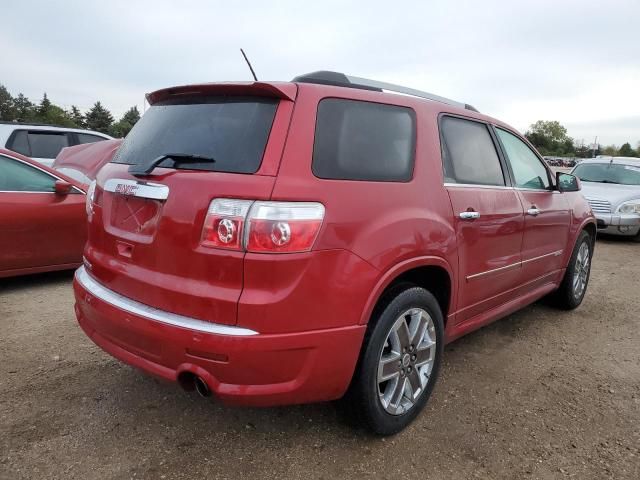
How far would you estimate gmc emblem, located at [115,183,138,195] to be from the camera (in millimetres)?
2349

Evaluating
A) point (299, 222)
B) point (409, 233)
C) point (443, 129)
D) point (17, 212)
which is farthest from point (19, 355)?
point (443, 129)

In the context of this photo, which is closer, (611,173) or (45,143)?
(45,143)

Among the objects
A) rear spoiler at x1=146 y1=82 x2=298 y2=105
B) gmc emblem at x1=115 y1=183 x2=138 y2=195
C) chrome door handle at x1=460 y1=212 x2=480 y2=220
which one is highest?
rear spoiler at x1=146 y1=82 x2=298 y2=105

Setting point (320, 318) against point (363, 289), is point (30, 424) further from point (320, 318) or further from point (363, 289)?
point (363, 289)

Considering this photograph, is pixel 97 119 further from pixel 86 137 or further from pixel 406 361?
pixel 406 361

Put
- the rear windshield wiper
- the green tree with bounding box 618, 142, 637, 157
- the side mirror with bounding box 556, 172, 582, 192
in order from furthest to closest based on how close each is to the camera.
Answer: the green tree with bounding box 618, 142, 637, 157 → the side mirror with bounding box 556, 172, 582, 192 → the rear windshield wiper

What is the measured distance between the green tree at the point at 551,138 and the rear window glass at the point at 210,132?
117037mm

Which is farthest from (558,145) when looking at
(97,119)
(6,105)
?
(6,105)

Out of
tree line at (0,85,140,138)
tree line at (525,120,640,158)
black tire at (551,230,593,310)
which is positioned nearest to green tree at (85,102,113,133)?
tree line at (0,85,140,138)

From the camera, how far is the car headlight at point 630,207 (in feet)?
30.2

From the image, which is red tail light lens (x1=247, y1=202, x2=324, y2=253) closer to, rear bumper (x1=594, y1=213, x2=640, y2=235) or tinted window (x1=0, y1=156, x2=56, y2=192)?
tinted window (x1=0, y1=156, x2=56, y2=192)

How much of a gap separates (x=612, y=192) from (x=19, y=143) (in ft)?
35.1

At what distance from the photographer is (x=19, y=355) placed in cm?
342

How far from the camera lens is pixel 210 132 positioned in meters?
2.32
